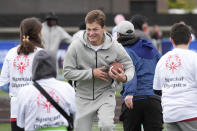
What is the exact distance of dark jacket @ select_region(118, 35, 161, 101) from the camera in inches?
310

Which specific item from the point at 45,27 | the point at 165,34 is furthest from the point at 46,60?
the point at 165,34

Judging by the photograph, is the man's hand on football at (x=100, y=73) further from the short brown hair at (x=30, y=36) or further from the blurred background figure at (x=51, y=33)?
the blurred background figure at (x=51, y=33)

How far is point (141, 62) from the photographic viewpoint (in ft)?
26.0

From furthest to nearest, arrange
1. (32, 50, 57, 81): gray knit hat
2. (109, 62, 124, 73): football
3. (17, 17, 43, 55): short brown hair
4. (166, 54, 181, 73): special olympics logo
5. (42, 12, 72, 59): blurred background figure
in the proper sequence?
(42, 12, 72, 59): blurred background figure, (109, 62, 124, 73): football, (17, 17, 43, 55): short brown hair, (166, 54, 181, 73): special olympics logo, (32, 50, 57, 81): gray knit hat

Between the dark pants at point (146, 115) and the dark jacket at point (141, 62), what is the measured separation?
0.12m

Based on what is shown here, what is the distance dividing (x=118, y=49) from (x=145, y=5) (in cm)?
4248

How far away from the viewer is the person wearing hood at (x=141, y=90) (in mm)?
7871

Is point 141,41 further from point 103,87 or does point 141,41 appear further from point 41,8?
point 41,8

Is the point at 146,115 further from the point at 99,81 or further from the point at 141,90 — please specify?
the point at 99,81

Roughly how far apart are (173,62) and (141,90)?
1.57 metres

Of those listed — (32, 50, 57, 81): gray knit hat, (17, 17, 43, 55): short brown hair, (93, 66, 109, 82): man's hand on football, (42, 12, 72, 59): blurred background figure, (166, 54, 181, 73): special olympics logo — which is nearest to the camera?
(32, 50, 57, 81): gray knit hat

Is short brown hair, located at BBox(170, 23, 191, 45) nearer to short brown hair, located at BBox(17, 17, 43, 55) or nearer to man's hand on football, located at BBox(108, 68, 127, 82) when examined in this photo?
man's hand on football, located at BBox(108, 68, 127, 82)

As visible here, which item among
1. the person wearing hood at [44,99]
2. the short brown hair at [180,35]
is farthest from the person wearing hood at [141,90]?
the person wearing hood at [44,99]

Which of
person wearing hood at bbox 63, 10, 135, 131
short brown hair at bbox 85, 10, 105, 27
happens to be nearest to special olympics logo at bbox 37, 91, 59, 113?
person wearing hood at bbox 63, 10, 135, 131
